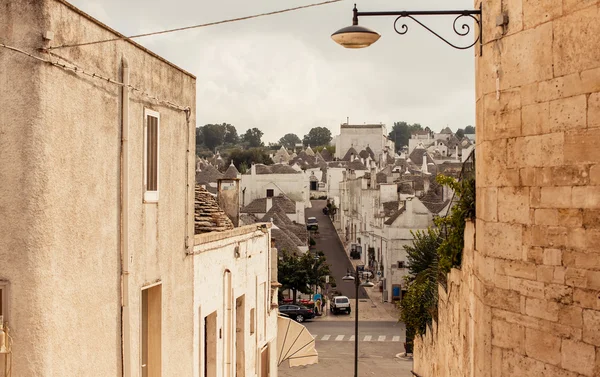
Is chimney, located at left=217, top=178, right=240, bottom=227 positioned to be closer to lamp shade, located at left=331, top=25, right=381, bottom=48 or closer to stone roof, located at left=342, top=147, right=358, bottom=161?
lamp shade, located at left=331, top=25, right=381, bottom=48

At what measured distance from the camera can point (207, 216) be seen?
56.5 ft

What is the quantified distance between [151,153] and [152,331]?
2.42 m

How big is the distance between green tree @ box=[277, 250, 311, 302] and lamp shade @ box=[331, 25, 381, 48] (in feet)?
132

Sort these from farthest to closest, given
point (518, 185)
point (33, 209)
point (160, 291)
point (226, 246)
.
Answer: point (226, 246), point (160, 291), point (518, 185), point (33, 209)

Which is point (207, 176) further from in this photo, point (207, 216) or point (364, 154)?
point (207, 216)

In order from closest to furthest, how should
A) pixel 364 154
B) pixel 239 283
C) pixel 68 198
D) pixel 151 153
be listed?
pixel 68 198 → pixel 151 153 → pixel 239 283 → pixel 364 154

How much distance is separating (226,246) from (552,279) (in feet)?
28.4

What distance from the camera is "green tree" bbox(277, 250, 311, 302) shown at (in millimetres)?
48094

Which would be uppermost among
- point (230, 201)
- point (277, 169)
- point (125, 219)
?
point (277, 169)

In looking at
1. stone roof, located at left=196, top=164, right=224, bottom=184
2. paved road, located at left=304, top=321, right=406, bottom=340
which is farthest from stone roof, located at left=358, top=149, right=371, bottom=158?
paved road, located at left=304, top=321, right=406, bottom=340

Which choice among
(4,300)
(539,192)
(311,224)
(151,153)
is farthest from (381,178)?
(4,300)

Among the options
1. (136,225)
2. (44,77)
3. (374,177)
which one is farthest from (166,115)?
(374,177)

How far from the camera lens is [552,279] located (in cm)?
721

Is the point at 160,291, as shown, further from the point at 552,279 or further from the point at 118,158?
the point at 552,279
